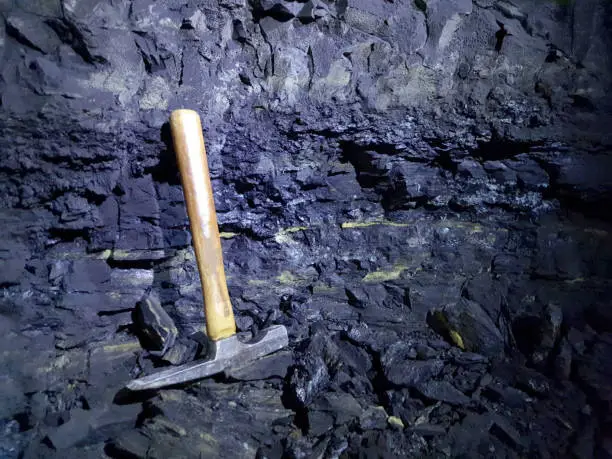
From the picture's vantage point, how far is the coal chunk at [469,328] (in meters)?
2.54

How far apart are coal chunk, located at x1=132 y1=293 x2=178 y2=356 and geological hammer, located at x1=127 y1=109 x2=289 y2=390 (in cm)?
23

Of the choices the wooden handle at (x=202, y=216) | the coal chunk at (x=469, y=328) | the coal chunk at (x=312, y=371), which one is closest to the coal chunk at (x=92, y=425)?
the wooden handle at (x=202, y=216)

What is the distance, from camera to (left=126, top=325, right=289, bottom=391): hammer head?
2.09 meters

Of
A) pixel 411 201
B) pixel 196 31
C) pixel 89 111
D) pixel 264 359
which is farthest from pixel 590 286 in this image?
pixel 89 111

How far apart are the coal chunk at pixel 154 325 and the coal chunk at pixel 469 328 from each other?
1.65 meters

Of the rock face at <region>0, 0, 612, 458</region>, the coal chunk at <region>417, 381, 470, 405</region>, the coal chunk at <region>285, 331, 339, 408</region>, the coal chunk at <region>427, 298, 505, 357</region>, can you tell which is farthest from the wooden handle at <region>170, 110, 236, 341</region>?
the coal chunk at <region>427, 298, 505, 357</region>

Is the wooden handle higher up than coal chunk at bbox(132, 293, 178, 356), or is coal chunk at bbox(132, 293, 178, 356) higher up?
the wooden handle

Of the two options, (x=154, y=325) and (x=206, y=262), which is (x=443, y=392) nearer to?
(x=206, y=262)

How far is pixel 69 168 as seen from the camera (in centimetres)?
225

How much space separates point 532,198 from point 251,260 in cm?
195

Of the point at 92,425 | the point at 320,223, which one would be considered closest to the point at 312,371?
the point at 320,223

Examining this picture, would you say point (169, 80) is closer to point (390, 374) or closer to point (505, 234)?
point (390, 374)

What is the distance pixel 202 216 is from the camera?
223cm

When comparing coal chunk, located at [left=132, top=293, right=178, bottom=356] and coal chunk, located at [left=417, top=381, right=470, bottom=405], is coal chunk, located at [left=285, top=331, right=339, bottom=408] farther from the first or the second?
coal chunk, located at [left=132, top=293, right=178, bottom=356]
